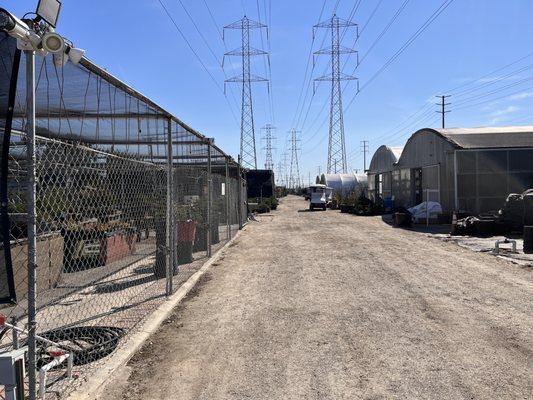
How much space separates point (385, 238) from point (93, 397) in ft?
49.6

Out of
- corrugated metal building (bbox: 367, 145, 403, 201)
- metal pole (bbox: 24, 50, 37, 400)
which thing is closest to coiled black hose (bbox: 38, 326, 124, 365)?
metal pole (bbox: 24, 50, 37, 400)

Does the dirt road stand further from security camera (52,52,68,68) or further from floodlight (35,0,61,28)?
floodlight (35,0,61,28)

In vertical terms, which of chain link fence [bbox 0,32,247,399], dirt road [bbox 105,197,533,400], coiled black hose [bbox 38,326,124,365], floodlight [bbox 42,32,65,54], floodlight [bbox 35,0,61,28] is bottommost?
dirt road [bbox 105,197,533,400]

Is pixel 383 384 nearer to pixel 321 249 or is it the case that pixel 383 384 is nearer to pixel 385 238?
pixel 321 249

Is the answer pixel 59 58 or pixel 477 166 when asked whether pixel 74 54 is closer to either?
pixel 59 58

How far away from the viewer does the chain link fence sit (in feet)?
15.8

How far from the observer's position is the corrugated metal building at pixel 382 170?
3959cm

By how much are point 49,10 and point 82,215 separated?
393 cm

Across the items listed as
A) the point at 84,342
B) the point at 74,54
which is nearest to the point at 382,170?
the point at 84,342

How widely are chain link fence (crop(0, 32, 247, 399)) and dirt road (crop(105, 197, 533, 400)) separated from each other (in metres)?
0.67

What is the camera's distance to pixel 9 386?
342cm

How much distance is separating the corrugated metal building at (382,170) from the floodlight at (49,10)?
35.7 m

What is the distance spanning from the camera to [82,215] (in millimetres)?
7055

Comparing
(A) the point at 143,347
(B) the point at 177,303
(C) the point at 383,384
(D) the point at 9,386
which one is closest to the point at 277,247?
(B) the point at 177,303
